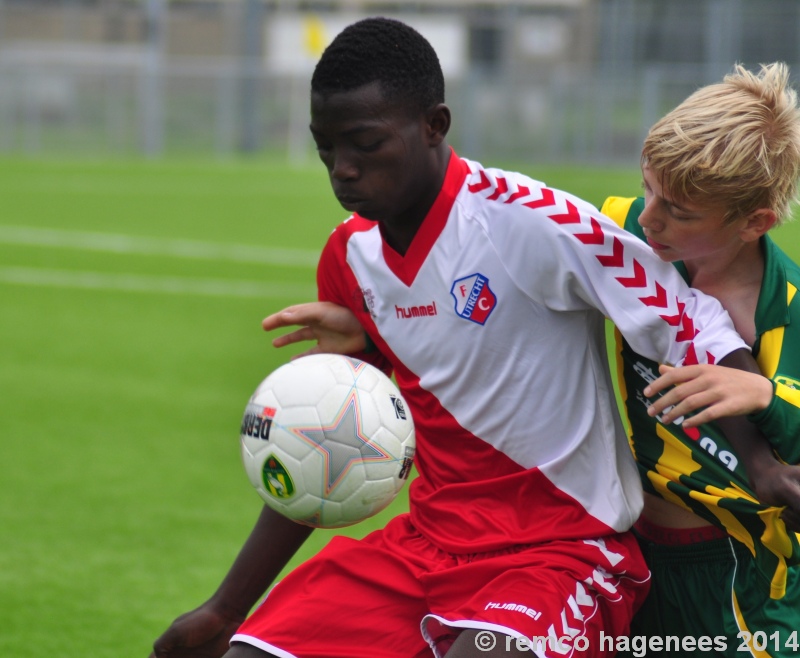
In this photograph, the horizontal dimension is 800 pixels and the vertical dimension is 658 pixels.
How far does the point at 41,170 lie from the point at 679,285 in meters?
24.0

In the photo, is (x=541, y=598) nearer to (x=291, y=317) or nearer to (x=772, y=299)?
(x=772, y=299)

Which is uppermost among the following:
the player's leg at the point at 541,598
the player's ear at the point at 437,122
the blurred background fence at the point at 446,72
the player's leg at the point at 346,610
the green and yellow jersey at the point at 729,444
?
the player's ear at the point at 437,122

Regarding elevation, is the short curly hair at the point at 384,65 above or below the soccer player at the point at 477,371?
above

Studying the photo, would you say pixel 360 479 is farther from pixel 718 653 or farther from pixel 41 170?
pixel 41 170

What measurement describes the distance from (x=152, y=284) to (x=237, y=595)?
889cm

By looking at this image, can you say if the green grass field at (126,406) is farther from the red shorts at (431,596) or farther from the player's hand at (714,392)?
the player's hand at (714,392)

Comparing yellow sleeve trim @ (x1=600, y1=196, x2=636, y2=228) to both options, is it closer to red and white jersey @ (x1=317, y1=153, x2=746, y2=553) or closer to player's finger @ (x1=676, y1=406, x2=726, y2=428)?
red and white jersey @ (x1=317, y1=153, x2=746, y2=553)

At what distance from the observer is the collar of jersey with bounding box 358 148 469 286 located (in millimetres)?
3062

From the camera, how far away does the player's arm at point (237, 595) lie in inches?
130

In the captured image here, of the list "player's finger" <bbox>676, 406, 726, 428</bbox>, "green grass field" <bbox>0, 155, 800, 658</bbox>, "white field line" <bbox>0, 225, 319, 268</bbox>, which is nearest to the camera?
"player's finger" <bbox>676, 406, 726, 428</bbox>

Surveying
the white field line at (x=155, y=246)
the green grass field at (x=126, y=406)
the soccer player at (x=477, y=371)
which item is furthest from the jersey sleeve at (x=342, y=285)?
the white field line at (x=155, y=246)

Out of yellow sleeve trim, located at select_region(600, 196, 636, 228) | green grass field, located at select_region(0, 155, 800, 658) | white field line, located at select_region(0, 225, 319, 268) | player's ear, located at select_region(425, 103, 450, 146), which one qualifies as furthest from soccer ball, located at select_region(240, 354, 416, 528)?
white field line, located at select_region(0, 225, 319, 268)

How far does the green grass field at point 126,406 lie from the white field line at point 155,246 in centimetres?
2

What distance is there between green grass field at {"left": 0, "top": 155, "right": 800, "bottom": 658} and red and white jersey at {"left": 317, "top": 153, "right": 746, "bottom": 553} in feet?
4.92
